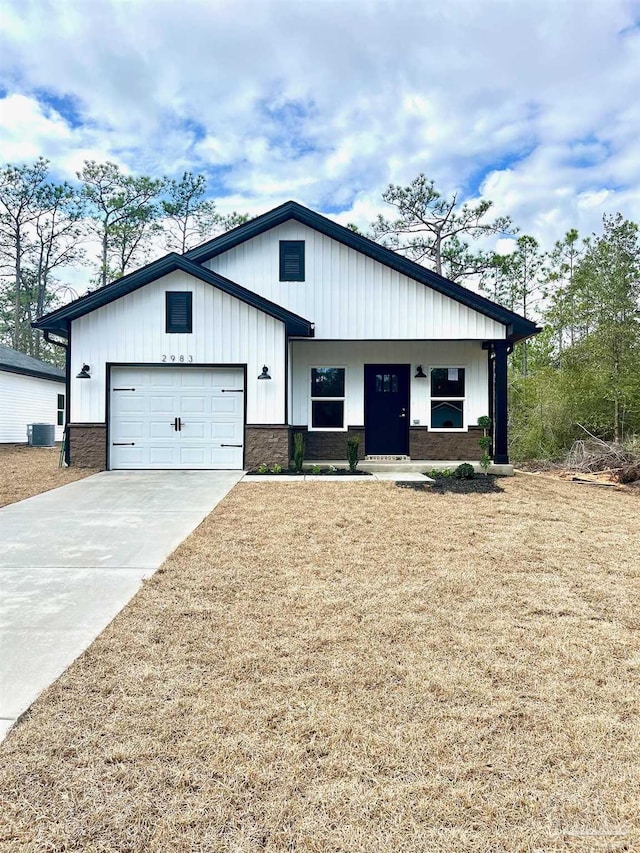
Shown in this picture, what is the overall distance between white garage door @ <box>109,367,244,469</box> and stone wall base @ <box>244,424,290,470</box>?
12.3 inches

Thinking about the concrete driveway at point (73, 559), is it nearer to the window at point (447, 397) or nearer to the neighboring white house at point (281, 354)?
the neighboring white house at point (281, 354)

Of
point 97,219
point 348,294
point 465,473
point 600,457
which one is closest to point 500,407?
point 465,473

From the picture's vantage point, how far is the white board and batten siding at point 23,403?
18031 millimetres

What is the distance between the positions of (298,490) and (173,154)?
20.7 meters

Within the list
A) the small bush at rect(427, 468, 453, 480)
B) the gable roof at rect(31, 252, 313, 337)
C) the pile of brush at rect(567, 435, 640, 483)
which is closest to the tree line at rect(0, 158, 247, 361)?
the gable roof at rect(31, 252, 313, 337)

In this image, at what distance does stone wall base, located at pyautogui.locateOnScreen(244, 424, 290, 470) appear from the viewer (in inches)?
410

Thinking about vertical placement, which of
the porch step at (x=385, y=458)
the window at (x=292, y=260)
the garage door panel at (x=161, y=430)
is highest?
the window at (x=292, y=260)

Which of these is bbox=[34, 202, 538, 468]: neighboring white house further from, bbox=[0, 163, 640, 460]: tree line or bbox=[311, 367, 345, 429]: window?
bbox=[0, 163, 640, 460]: tree line

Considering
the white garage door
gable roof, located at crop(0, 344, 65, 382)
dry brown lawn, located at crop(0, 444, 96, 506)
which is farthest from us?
gable roof, located at crop(0, 344, 65, 382)

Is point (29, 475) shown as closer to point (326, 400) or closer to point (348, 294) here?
point (326, 400)

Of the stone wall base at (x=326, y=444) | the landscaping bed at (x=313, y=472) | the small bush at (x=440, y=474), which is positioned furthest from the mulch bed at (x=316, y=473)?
the stone wall base at (x=326, y=444)

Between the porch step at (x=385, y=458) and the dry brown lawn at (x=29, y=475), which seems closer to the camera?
the dry brown lawn at (x=29, y=475)

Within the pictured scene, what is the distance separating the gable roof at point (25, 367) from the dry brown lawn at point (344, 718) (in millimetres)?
17002

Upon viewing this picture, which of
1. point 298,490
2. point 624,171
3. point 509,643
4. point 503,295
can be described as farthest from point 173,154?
point 509,643
